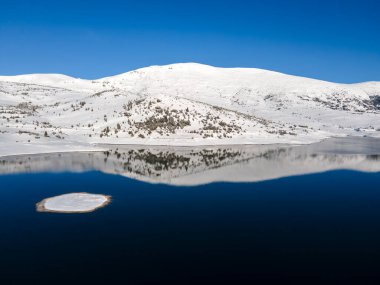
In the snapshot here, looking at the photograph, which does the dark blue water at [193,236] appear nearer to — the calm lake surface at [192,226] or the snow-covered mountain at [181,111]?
the calm lake surface at [192,226]

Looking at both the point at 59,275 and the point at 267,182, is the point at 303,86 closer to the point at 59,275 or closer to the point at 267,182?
the point at 267,182

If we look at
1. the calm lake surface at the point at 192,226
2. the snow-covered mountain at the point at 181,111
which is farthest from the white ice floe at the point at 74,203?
the snow-covered mountain at the point at 181,111

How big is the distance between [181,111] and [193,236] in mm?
47373

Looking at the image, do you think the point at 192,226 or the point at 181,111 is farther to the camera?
the point at 181,111

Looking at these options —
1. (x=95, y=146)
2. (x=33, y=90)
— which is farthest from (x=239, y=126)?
(x=33, y=90)

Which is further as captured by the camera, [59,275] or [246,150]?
[246,150]

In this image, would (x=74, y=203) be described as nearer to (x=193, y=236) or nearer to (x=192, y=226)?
(x=192, y=226)

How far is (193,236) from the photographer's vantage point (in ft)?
58.4

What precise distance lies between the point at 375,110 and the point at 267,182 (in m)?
91.9

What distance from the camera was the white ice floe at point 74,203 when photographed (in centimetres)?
2170

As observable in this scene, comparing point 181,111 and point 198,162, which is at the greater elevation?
point 181,111

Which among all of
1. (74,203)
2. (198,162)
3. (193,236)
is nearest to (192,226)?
(193,236)

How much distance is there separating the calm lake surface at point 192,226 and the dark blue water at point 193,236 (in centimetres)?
5

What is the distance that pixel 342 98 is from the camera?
389 feet
